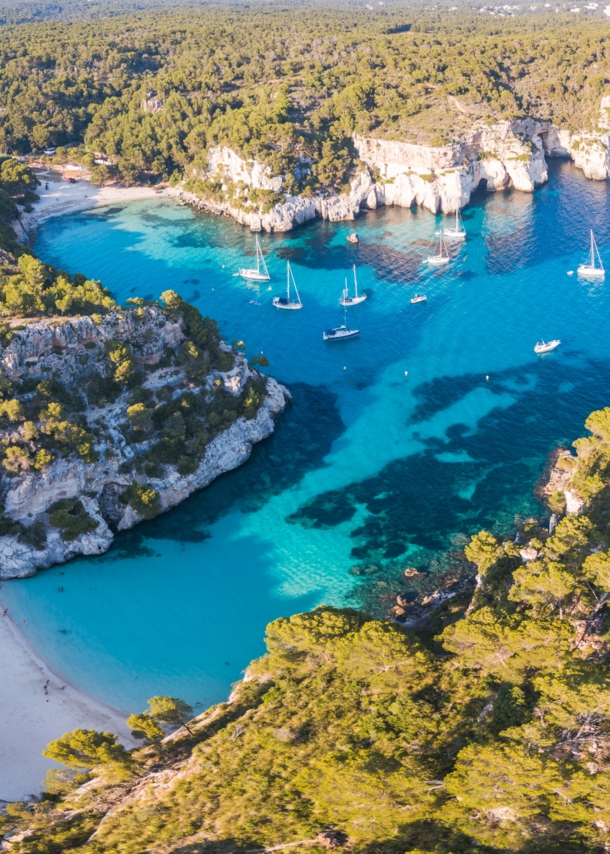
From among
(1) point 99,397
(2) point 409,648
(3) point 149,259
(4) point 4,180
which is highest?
(4) point 4,180

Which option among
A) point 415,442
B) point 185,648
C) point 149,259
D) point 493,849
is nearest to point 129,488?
point 185,648

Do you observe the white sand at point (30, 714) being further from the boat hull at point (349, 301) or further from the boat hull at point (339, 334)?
the boat hull at point (349, 301)

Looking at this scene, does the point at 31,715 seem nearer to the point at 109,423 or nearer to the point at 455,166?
the point at 109,423

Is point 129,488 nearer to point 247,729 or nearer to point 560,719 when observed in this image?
point 247,729

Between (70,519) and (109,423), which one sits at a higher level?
(109,423)

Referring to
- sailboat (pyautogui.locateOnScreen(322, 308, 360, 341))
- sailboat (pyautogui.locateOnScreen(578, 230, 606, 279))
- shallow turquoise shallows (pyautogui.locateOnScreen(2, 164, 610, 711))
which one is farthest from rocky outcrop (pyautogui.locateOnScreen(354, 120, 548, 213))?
sailboat (pyautogui.locateOnScreen(322, 308, 360, 341))

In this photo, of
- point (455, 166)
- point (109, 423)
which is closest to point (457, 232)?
point (455, 166)
